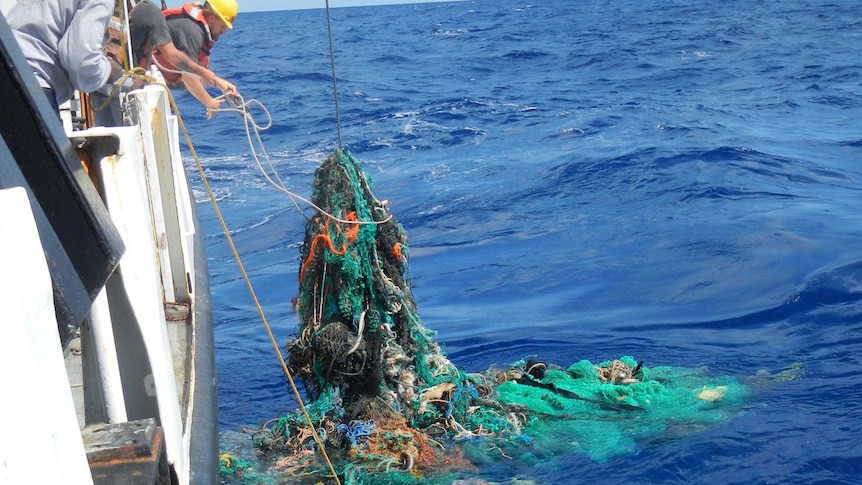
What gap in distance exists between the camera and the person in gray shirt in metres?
3.46

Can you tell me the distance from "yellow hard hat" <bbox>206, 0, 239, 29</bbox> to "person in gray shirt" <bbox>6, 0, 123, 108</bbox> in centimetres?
320

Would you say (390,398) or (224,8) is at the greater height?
(224,8)

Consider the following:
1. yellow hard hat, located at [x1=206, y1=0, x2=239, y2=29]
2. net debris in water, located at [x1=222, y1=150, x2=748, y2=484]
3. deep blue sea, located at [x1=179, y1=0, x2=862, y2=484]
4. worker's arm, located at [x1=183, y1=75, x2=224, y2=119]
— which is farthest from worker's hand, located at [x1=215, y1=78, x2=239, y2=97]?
deep blue sea, located at [x1=179, y1=0, x2=862, y2=484]

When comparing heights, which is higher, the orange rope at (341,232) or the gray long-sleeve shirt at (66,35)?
the gray long-sleeve shirt at (66,35)

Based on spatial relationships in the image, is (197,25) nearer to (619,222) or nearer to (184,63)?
(184,63)

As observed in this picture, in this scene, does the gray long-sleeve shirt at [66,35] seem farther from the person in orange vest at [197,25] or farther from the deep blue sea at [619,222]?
the deep blue sea at [619,222]

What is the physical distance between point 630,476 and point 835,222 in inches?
247

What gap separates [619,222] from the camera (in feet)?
34.7

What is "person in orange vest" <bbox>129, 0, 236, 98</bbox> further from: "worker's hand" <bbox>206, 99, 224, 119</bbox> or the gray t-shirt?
"worker's hand" <bbox>206, 99, 224, 119</bbox>

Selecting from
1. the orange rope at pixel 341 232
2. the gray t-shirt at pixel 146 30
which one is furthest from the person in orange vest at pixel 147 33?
the orange rope at pixel 341 232

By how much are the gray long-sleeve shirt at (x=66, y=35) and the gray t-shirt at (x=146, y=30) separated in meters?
2.31

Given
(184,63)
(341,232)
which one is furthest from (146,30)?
(341,232)

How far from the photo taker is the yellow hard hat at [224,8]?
6.62 m

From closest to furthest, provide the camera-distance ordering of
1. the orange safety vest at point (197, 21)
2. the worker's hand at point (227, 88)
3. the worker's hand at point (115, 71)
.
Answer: the worker's hand at point (115, 71)
the worker's hand at point (227, 88)
the orange safety vest at point (197, 21)
